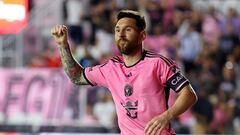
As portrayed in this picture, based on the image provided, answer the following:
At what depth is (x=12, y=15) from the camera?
13.9 m

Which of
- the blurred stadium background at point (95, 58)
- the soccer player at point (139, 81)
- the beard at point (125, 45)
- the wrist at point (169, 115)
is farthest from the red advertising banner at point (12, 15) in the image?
the wrist at point (169, 115)

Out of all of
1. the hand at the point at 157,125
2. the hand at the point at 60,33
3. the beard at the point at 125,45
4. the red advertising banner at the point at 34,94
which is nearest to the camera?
the hand at the point at 157,125

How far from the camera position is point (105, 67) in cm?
616

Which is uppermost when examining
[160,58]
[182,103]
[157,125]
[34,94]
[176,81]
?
[160,58]

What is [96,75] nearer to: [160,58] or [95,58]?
[160,58]

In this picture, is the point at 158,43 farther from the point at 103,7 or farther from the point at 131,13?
the point at 131,13

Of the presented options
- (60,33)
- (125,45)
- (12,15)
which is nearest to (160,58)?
(125,45)

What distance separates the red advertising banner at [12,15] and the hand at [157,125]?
8700 millimetres

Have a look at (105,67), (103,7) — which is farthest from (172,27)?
(105,67)

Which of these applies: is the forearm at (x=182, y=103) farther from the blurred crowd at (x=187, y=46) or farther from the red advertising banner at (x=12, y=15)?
the red advertising banner at (x=12, y=15)

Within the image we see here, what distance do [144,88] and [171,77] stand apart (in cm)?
24

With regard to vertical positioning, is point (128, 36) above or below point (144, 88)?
above

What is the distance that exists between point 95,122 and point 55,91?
996 mm

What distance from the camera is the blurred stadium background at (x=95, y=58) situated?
41.1 ft
